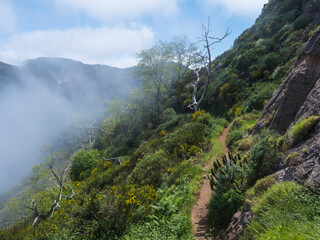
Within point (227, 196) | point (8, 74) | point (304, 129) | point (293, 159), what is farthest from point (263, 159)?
point (8, 74)

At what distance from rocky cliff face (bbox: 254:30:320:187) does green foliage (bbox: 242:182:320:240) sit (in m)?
0.27

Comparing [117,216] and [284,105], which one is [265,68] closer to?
[284,105]

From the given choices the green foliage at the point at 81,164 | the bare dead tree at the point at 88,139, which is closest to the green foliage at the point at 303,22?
the green foliage at the point at 81,164

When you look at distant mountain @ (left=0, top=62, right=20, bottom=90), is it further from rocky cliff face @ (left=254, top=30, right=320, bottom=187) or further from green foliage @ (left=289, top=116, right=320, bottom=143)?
green foliage @ (left=289, top=116, right=320, bottom=143)

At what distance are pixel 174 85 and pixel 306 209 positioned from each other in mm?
26744

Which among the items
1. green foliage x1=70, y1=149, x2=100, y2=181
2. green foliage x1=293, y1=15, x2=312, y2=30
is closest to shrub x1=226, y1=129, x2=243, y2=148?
green foliage x1=293, y1=15, x2=312, y2=30

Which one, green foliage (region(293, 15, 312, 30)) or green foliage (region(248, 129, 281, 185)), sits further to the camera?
green foliage (region(293, 15, 312, 30))

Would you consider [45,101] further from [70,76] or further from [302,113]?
[302,113]

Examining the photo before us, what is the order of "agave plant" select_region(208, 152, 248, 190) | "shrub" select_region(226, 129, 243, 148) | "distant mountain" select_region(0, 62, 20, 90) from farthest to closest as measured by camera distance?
"distant mountain" select_region(0, 62, 20, 90) < "shrub" select_region(226, 129, 243, 148) < "agave plant" select_region(208, 152, 248, 190)

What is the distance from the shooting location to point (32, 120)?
112812mm

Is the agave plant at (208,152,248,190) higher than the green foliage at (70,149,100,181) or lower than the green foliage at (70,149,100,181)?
higher

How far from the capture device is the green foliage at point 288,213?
190cm

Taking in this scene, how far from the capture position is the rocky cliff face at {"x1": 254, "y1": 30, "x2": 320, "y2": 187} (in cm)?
283

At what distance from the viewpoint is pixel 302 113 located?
4340 millimetres
